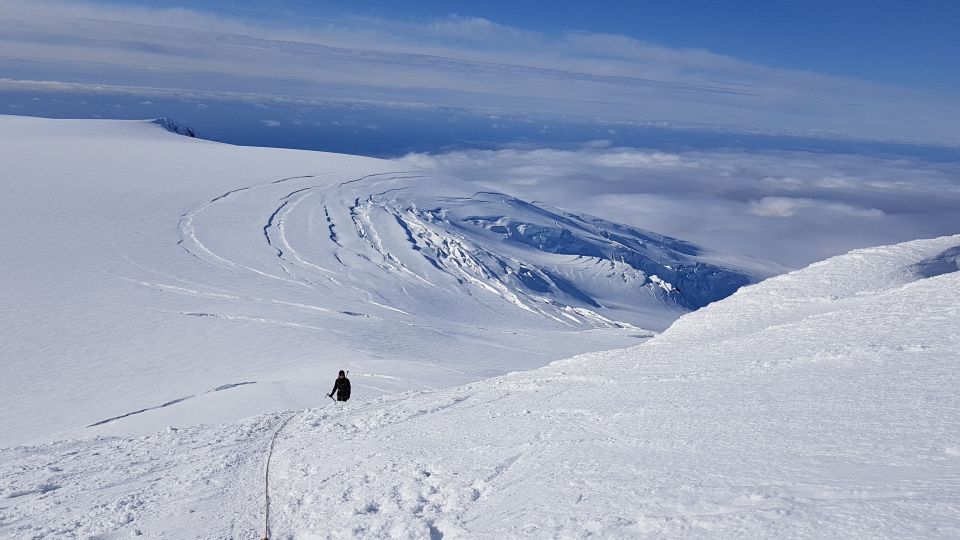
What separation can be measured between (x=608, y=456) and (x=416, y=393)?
25.2 ft

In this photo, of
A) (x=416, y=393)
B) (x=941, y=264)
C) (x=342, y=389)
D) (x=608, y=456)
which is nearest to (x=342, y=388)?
(x=342, y=389)

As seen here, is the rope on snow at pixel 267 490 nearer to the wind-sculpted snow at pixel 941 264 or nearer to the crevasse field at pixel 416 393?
the crevasse field at pixel 416 393

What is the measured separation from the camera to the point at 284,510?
312 inches

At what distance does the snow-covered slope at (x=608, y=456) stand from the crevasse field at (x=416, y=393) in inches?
1.6

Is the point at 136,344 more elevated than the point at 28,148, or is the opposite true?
the point at 28,148

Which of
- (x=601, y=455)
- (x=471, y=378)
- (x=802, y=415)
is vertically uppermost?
(x=802, y=415)

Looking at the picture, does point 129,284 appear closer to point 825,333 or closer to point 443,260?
point 443,260

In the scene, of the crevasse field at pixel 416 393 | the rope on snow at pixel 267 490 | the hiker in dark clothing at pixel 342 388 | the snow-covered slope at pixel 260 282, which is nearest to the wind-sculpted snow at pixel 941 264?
the crevasse field at pixel 416 393

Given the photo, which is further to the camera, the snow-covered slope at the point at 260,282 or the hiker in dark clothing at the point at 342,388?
the snow-covered slope at the point at 260,282

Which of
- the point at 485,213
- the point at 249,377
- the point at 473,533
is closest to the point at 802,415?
the point at 473,533

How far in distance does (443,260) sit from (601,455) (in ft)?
110

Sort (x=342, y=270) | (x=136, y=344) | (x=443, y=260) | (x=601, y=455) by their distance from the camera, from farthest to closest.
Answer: (x=443, y=260) < (x=342, y=270) < (x=136, y=344) < (x=601, y=455)

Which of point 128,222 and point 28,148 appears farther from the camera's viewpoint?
point 28,148

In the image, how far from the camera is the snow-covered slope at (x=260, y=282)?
19.3m
